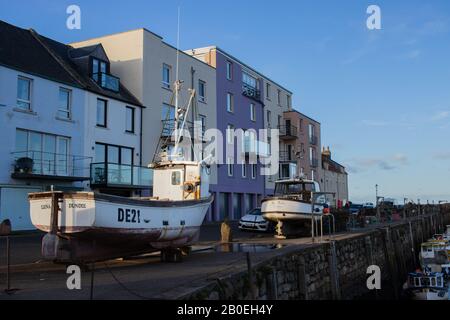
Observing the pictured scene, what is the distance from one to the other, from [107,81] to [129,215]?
65.3ft

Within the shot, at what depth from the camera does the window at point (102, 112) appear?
1133 inches

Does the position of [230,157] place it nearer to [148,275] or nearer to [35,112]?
[35,112]

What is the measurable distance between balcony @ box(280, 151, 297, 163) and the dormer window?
25.9m

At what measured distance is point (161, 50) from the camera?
110ft

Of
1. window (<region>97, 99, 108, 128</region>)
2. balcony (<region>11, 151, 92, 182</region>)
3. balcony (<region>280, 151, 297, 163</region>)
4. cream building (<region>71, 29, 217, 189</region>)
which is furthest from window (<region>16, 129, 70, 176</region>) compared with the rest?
balcony (<region>280, 151, 297, 163</region>)

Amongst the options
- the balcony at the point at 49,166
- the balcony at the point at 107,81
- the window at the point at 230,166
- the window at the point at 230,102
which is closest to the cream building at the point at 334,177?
the window at the point at 230,166

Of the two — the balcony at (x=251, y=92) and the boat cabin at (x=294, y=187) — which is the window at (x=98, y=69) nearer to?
the boat cabin at (x=294, y=187)

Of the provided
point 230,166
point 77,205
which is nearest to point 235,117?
point 230,166

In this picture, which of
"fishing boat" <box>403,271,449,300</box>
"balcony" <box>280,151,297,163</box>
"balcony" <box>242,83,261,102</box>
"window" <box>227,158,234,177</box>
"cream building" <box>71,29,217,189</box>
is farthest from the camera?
"balcony" <box>280,151,297,163</box>

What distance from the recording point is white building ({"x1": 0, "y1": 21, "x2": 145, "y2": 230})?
2347 cm

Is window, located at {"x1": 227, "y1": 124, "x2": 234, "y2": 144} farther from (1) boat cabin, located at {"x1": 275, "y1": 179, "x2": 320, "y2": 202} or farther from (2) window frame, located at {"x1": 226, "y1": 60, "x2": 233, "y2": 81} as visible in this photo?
(1) boat cabin, located at {"x1": 275, "y1": 179, "x2": 320, "y2": 202}

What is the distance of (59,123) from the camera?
85.3 feet

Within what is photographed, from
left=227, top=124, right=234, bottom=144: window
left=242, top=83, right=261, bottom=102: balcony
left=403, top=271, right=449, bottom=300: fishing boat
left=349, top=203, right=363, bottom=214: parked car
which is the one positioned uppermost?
left=242, top=83, right=261, bottom=102: balcony
